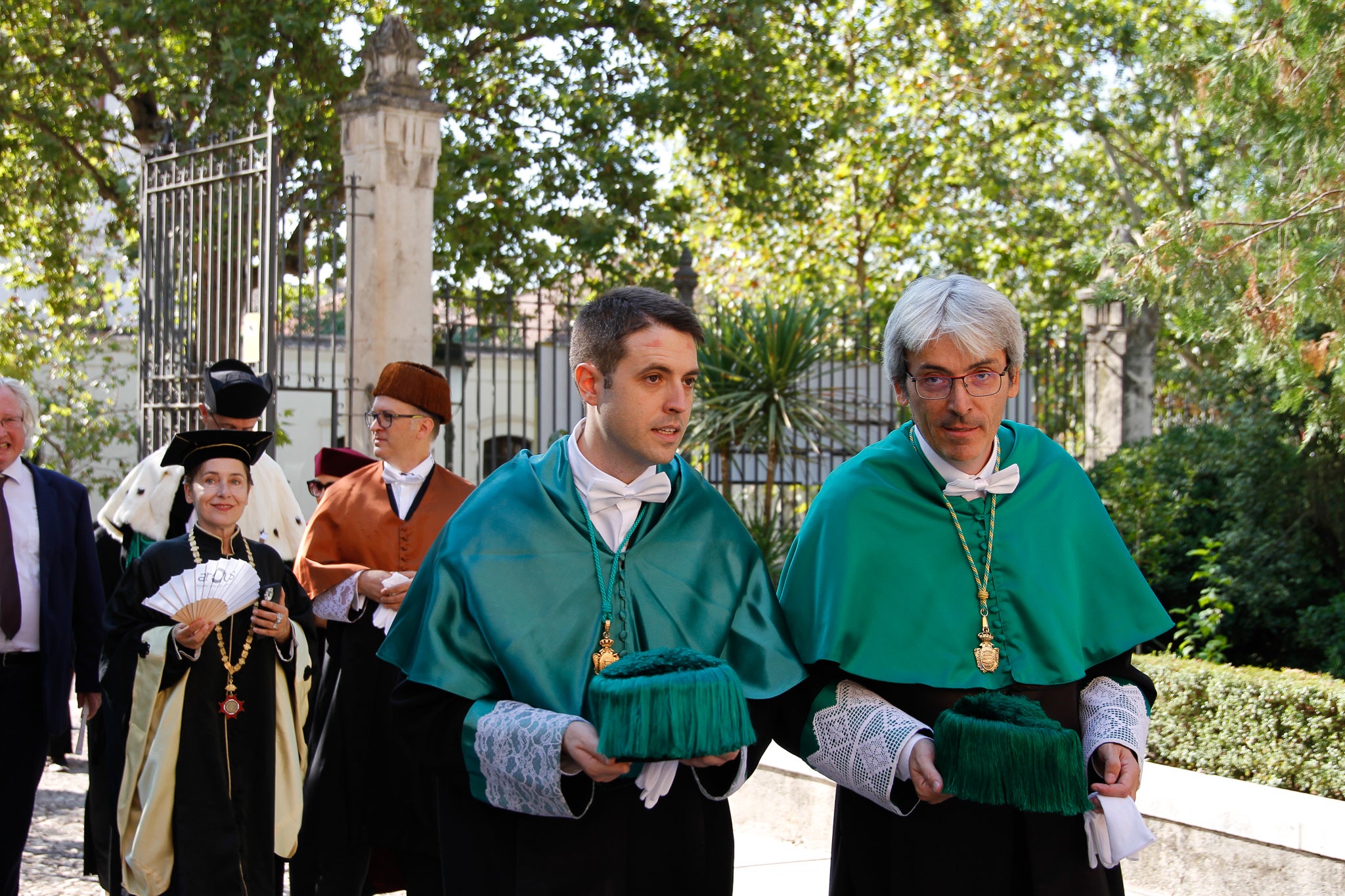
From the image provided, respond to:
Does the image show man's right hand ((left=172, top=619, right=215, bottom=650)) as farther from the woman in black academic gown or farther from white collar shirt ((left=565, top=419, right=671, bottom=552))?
white collar shirt ((left=565, top=419, right=671, bottom=552))

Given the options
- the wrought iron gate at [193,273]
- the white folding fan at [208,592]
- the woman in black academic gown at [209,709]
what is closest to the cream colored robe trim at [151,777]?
the woman in black academic gown at [209,709]

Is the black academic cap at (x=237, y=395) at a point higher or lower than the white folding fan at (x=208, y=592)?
higher

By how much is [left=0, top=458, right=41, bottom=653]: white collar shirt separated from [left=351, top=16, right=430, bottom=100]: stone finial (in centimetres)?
460

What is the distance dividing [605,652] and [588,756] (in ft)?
1.03

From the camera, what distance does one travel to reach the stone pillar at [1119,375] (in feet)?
40.0

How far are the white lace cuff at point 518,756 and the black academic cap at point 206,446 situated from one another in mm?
2877

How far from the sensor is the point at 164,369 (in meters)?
10.4

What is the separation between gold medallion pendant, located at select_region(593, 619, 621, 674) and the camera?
291 cm

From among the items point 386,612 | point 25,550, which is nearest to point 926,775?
point 386,612

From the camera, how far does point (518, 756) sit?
2.73 meters

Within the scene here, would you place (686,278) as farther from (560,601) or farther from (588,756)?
(588,756)

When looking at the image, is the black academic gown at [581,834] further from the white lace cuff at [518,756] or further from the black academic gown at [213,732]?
the black academic gown at [213,732]

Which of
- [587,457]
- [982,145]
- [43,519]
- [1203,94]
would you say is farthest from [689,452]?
[982,145]

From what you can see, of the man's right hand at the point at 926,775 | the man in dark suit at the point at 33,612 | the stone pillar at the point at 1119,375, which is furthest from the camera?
the stone pillar at the point at 1119,375
